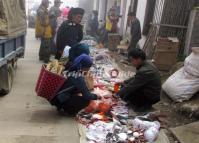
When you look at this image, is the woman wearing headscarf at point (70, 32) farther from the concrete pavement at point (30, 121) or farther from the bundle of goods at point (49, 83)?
the bundle of goods at point (49, 83)

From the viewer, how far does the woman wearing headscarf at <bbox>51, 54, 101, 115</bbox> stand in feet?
20.4

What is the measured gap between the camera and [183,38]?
11188 millimetres

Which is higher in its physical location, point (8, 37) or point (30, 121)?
point (8, 37)

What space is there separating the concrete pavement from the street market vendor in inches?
48.2

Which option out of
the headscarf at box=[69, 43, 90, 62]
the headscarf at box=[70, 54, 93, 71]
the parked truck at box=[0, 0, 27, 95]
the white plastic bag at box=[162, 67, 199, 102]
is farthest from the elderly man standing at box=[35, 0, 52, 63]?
the headscarf at box=[70, 54, 93, 71]

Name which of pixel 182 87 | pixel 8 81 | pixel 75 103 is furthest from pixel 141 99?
pixel 8 81

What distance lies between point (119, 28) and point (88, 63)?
45.3 feet

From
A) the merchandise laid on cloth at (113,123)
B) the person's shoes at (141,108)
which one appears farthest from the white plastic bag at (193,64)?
the merchandise laid on cloth at (113,123)

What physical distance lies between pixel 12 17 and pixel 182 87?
387 centimetres

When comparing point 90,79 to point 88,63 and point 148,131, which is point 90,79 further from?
point 148,131

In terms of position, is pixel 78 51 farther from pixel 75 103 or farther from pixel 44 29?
pixel 44 29

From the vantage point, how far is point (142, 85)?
6.64 metres

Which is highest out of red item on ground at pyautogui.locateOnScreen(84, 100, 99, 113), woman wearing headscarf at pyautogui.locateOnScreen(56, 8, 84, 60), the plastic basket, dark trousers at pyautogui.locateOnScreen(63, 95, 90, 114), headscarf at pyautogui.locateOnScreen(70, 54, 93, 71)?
woman wearing headscarf at pyautogui.locateOnScreen(56, 8, 84, 60)

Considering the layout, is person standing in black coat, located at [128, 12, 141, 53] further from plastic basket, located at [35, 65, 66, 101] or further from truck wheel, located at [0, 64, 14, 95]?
plastic basket, located at [35, 65, 66, 101]
